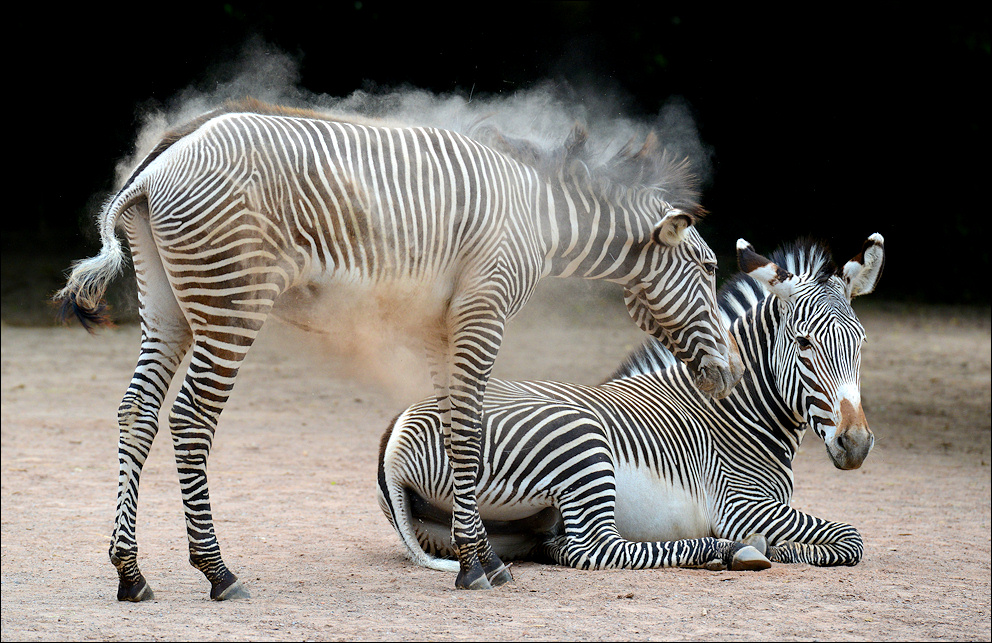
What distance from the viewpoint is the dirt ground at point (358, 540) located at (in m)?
3.75

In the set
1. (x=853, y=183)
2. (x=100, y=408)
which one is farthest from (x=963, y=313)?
(x=100, y=408)

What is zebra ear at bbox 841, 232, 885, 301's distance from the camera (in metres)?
4.89

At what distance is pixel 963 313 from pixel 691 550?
1620 cm

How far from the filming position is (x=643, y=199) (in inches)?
184

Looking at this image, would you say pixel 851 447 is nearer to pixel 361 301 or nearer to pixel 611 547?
pixel 611 547

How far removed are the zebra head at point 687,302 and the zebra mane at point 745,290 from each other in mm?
281

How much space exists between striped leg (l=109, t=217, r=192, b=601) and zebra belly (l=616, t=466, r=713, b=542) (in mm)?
2232

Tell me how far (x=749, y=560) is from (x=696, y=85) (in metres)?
14.8

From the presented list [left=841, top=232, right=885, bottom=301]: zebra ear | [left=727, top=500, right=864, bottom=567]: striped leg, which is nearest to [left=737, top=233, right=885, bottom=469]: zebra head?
[left=841, top=232, right=885, bottom=301]: zebra ear

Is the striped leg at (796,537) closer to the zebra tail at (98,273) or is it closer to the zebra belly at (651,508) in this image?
the zebra belly at (651,508)

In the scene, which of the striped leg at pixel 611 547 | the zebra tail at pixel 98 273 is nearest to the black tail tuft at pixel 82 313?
the zebra tail at pixel 98 273

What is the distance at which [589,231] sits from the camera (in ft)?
14.9

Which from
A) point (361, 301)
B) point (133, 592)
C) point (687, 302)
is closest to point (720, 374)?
point (687, 302)

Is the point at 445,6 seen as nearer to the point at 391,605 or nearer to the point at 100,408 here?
the point at 100,408
